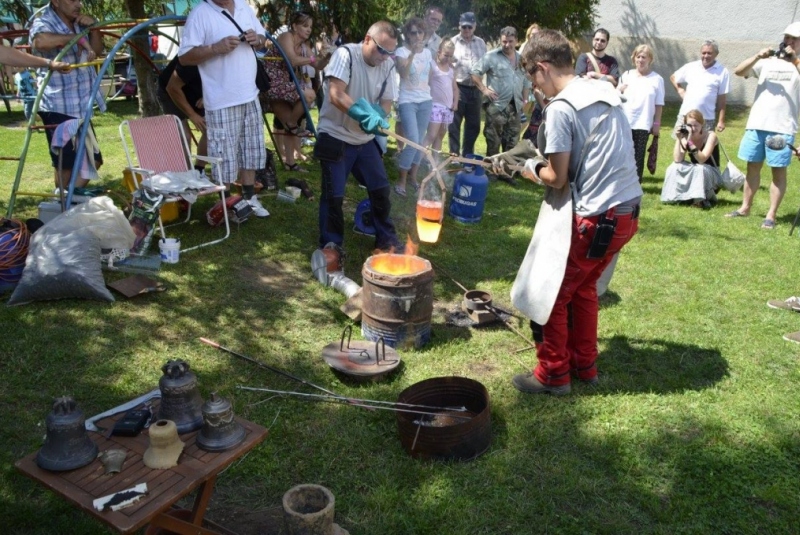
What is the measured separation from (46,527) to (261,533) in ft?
3.00

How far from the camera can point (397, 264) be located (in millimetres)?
4828

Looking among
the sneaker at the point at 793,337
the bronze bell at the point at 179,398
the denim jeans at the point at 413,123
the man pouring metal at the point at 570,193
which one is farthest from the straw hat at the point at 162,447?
the denim jeans at the point at 413,123

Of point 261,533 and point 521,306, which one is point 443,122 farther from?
point 261,533

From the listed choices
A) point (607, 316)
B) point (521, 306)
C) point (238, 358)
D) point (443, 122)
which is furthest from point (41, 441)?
point (443, 122)

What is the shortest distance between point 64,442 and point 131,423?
30 cm

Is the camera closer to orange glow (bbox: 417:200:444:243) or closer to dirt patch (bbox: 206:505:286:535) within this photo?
orange glow (bbox: 417:200:444:243)

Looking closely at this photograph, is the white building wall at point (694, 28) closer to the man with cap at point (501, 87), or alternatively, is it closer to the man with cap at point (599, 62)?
the man with cap at point (599, 62)

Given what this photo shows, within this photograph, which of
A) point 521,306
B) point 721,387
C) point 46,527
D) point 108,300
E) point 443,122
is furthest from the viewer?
point 443,122

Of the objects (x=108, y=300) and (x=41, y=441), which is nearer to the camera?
(x=41, y=441)

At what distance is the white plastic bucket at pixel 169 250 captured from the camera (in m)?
5.66

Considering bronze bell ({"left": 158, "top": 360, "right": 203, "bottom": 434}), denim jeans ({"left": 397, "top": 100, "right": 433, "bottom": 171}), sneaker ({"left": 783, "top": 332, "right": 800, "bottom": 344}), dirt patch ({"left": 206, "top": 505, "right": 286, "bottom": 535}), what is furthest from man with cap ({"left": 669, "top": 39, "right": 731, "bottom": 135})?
bronze bell ({"left": 158, "top": 360, "right": 203, "bottom": 434})

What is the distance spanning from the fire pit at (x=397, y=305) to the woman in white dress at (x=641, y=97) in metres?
5.41

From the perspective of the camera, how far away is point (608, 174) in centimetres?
363

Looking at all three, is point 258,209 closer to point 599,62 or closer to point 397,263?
point 397,263
